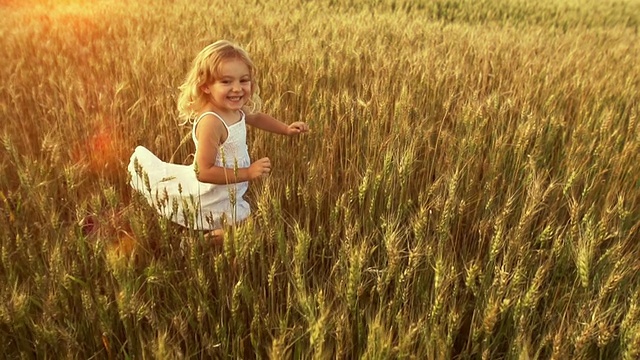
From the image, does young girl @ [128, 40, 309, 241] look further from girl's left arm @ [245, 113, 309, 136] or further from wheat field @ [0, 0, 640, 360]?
wheat field @ [0, 0, 640, 360]

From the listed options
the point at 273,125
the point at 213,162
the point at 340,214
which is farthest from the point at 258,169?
the point at 273,125

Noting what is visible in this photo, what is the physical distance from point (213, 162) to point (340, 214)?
19.0 inches

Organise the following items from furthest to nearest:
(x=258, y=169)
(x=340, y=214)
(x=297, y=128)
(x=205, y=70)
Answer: (x=297, y=128), (x=205, y=70), (x=258, y=169), (x=340, y=214)

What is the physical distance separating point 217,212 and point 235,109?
14.5 inches

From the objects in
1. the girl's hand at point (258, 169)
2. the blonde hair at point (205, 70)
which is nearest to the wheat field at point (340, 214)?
the girl's hand at point (258, 169)

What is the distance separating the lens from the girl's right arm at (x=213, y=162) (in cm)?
143

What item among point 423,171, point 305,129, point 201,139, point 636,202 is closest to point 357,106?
point 305,129

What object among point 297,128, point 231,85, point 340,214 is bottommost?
point 340,214

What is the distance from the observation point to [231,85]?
5.10 feet

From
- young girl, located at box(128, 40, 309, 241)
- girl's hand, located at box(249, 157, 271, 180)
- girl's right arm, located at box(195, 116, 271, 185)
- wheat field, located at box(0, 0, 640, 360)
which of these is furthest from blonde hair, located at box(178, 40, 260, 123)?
girl's hand, located at box(249, 157, 271, 180)

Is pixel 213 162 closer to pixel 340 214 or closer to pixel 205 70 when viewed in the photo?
pixel 205 70

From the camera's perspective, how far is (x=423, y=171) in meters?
1.67

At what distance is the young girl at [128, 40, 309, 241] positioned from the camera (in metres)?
1.49

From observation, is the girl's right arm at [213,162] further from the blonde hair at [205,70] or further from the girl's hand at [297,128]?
the girl's hand at [297,128]
